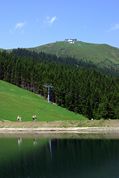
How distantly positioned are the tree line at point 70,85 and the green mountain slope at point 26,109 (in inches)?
341

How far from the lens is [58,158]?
64938mm

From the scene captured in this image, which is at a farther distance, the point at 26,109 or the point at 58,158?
the point at 26,109

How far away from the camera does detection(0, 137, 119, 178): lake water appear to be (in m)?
52.0

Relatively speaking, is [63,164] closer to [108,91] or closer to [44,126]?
[44,126]

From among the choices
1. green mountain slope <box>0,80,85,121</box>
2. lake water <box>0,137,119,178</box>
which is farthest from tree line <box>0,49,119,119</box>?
lake water <box>0,137,119,178</box>

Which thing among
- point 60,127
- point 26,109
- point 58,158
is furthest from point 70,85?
point 58,158

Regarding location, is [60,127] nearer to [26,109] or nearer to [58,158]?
[26,109]

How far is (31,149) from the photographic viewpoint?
2975 inches

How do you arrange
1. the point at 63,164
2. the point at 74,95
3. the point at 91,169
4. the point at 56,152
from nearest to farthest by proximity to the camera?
1. the point at 91,169
2. the point at 63,164
3. the point at 56,152
4. the point at 74,95

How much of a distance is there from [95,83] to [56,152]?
82471 mm

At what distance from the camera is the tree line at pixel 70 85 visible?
136250 mm

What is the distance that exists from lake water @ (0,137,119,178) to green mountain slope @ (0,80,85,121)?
25.9 metres

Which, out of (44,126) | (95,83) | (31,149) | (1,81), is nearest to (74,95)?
(95,83)

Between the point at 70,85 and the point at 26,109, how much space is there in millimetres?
29270
